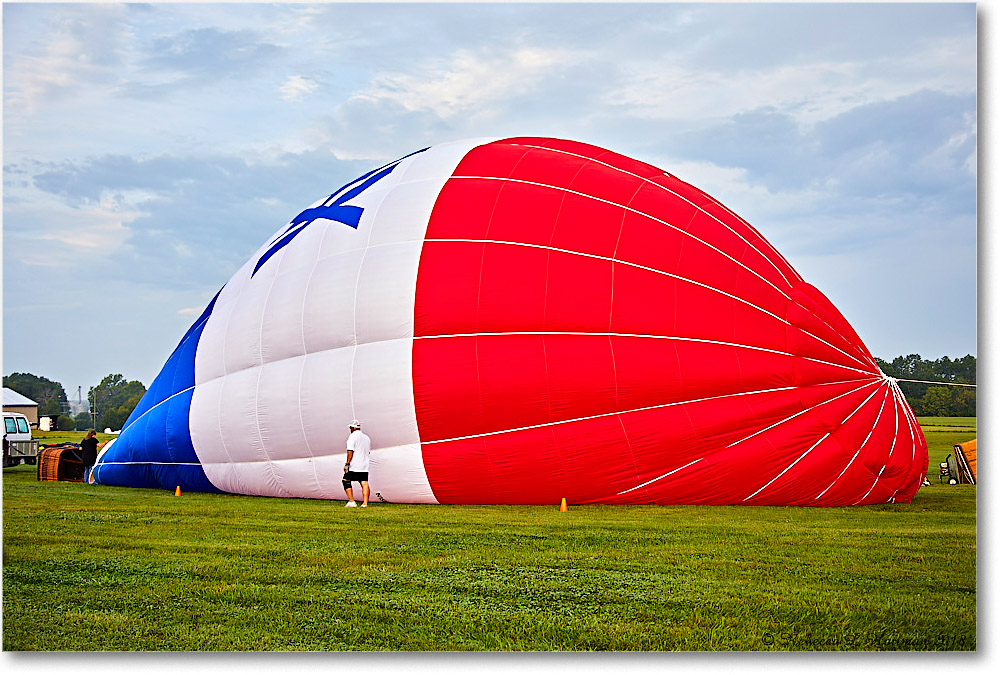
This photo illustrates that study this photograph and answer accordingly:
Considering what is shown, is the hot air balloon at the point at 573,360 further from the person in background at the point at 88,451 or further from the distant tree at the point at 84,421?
the person in background at the point at 88,451

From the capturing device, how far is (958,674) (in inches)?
190

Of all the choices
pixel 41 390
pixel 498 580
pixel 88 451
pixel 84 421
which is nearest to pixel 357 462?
pixel 41 390

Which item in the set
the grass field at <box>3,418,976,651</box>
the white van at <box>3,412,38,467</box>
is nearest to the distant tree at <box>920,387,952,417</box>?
the grass field at <box>3,418,976,651</box>

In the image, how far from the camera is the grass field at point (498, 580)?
4.57 m

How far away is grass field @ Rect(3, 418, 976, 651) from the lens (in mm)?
4566

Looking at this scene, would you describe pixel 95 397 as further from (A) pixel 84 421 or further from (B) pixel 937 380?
(B) pixel 937 380

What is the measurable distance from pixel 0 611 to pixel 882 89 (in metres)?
6.21

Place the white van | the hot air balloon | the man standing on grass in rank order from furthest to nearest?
the white van < the man standing on grass < the hot air balloon

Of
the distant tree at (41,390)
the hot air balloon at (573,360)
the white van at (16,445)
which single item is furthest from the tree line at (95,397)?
the white van at (16,445)

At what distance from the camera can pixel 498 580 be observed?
543cm

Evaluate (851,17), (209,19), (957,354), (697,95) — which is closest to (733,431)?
(957,354)

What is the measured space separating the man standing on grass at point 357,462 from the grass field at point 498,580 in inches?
34.9

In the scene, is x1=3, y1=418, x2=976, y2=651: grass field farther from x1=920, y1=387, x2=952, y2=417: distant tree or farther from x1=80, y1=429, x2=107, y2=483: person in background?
x1=80, y1=429, x2=107, y2=483: person in background

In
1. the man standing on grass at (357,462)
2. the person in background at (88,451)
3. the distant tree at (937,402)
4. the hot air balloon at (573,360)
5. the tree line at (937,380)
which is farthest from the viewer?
the person in background at (88,451)
